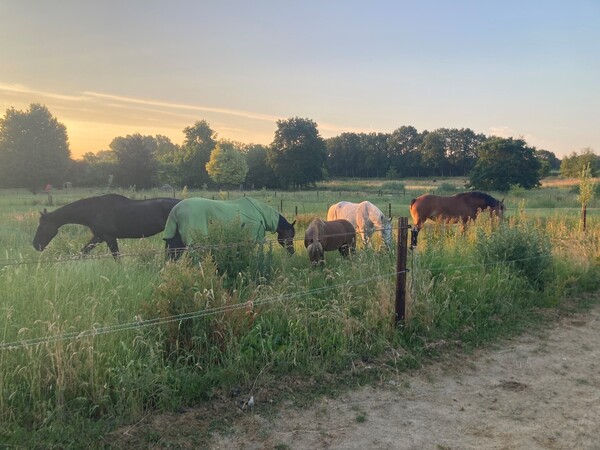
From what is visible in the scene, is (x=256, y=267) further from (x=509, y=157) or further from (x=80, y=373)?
(x=509, y=157)

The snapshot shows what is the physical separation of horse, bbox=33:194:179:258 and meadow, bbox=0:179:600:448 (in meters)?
3.10

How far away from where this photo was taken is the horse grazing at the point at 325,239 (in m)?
7.02

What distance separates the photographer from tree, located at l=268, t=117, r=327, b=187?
63156 mm

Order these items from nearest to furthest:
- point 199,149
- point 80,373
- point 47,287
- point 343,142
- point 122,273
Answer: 1. point 80,373
2. point 47,287
3. point 122,273
4. point 199,149
5. point 343,142

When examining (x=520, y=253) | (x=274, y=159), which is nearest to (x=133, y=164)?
(x=274, y=159)

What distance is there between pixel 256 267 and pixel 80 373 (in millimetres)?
2451

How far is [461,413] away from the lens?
3369mm

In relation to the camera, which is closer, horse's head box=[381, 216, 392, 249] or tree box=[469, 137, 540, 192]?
horse's head box=[381, 216, 392, 249]

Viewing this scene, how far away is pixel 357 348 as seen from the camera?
432cm

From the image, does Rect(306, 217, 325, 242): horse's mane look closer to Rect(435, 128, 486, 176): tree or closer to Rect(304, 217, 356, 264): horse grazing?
Rect(304, 217, 356, 264): horse grazing

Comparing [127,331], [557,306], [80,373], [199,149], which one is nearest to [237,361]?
[127,331]

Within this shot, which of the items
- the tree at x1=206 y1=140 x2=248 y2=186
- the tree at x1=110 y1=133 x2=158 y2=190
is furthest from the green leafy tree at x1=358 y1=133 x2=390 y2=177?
the tree at x1=110 y1=133 x2=158 y2=190

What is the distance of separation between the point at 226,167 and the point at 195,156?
11292mm

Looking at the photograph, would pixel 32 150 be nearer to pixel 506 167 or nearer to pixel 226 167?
pixel 226 167
